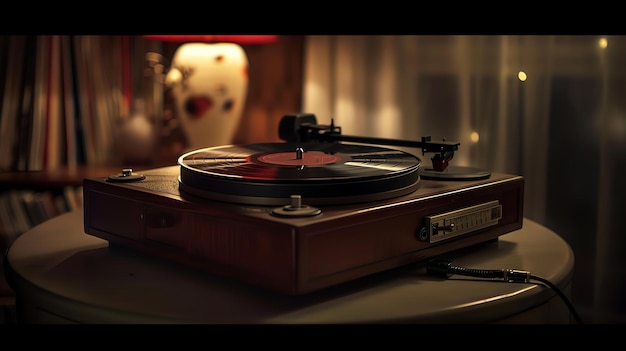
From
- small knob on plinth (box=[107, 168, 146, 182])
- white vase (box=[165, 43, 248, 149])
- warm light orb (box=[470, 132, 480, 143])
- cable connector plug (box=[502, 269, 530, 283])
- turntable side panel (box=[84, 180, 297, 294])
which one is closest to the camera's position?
turntable side panel (box=[84, 180, 297, 294])

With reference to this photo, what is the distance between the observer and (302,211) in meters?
0.96

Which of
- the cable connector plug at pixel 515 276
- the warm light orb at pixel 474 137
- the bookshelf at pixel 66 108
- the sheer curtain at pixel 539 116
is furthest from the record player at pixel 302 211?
the bookshelf at pixel 66 108

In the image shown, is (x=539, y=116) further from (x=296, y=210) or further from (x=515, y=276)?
(x=296, y=210)

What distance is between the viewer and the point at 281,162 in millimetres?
1165

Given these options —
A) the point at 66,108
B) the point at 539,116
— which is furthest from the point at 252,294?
the point at 66,108

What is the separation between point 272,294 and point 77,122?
154cm

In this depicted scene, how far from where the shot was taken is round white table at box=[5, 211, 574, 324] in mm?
933

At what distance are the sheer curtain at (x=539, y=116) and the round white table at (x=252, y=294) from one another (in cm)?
67

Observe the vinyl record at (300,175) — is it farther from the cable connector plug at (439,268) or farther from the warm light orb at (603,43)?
the warm light orb at (603,43)

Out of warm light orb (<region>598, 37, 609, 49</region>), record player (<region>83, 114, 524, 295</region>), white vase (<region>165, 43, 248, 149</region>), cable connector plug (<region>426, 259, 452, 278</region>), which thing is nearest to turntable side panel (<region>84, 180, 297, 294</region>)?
record player (<region>83, 114, 524, 295</region>)

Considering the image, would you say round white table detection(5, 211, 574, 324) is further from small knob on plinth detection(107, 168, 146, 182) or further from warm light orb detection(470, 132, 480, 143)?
warm light orb detection(470, 132, 480, 143)

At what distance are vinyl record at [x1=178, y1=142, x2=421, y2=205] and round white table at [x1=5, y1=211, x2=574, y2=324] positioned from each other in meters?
0.12

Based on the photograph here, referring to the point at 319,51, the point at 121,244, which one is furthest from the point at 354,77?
the point at 121,244

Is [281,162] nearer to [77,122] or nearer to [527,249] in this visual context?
[527,249]
